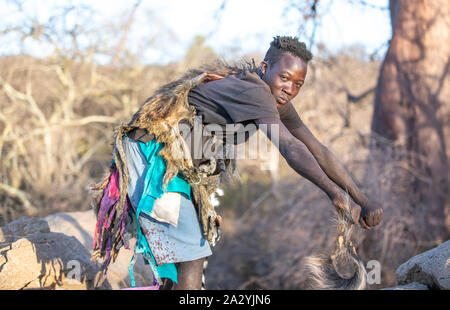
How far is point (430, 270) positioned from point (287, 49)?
64.1 inches

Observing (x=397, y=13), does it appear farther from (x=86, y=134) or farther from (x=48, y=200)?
(x=86, y=134)

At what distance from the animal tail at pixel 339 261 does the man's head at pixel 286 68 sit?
0.67 metres

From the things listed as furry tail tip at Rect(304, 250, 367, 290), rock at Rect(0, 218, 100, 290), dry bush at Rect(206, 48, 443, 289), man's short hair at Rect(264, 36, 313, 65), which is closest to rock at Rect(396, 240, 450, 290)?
dry bush at Rect(206, 48, 443, 289)

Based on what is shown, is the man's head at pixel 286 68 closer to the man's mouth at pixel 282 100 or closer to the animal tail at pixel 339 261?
the man's mouth at pixel 282 100

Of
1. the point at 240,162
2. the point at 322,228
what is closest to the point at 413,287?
the point at 322,228

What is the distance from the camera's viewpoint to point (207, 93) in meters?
2.32

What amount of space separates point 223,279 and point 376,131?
117 inches

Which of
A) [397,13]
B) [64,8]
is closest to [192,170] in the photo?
[64,8]

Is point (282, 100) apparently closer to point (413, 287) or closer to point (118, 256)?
point (413, 287)

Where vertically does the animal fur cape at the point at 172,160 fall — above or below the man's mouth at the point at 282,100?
below

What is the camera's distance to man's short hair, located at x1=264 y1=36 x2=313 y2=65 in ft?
7.38

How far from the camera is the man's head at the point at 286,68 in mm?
2248

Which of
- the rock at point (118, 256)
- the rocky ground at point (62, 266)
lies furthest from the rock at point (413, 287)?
the rock at point (118, 256)

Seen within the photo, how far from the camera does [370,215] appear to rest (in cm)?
214
